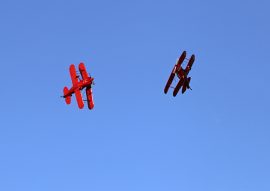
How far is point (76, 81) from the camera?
371 feet

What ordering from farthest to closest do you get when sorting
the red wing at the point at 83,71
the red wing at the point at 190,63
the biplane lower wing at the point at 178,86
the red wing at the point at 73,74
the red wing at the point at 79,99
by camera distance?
the biplane lower wing at the point at 178,86, the red wing at the point at 73,74, the red wing at the point at 190,63, the red wing at the point at 79,99, the red wing at the point at 83,71

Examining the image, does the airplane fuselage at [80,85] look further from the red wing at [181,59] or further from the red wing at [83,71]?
the red wing at [181,59]

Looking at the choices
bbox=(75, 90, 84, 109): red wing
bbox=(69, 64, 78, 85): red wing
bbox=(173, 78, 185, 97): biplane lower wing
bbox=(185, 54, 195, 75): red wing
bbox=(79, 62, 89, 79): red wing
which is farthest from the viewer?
bbox=(173, 78, 185, 97): biplane lower wing

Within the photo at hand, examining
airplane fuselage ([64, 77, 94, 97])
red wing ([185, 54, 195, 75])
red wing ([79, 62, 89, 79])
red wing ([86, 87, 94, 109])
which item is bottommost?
red wing ([86, 87, 94, 109])

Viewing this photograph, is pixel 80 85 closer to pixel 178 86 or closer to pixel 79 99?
pixel 79 99

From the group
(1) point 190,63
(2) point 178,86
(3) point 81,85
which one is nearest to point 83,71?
A: (3) point 81,85

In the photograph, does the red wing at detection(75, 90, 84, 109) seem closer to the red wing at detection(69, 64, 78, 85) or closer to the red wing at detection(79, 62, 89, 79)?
the red wing at detection(69, 64, 78, 85)

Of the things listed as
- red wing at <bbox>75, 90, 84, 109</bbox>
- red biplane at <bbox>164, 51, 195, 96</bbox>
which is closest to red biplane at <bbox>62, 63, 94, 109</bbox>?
red wing at <bbox>75, 90, 84, 109</bbox>

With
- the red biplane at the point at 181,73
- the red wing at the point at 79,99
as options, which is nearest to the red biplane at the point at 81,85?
the red wing at the point at 79,99

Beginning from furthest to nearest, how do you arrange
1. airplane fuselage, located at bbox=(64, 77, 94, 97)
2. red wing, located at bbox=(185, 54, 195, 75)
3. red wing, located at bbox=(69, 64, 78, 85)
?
1. red wing, located at bbox=(69, 64, 78, 85)
2. red wing, located at bbox=(185, 54, 195, 75)
3. airplane fuselage, located at bbox=(64, 77, 94, 97)

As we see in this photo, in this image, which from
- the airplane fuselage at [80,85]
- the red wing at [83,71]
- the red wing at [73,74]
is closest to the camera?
the airplane fuselage at [80,85]

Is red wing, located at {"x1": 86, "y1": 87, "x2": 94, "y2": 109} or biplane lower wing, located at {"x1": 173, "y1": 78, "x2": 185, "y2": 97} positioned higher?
biplane lower wing, located at {"x1": 173, "y1": 78, "x2": 185, "y2": 97}

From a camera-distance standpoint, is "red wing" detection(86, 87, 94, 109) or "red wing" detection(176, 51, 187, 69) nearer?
"red wing" detection(86, 87, 94, 109)

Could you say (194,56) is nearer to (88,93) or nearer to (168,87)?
(168,87)
